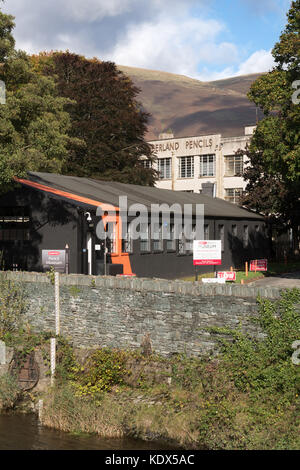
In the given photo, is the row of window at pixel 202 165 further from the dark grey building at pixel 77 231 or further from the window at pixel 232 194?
the dark grey building at pixel 77 231

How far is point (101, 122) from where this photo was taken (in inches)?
1949

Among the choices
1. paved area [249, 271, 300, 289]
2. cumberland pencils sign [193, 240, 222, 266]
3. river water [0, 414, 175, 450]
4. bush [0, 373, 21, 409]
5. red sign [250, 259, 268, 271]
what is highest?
cumberland pencils sign [193, 240, 222, 266]

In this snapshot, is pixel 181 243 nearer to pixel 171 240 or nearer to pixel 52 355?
pixel 171 240

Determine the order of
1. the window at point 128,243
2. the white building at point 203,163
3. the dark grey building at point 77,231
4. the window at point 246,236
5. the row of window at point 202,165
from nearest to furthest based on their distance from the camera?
the dark grey building at point 77,231 → the window at point 128,243 → the window at point 246,236 → the white building at point 203,163 → the row of window at point 202,165

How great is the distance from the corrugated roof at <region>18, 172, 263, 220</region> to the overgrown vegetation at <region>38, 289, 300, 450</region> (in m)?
13.4

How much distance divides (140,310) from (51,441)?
4.61m

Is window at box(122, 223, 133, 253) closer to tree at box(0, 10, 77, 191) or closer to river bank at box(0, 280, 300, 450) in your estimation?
tree at box(0, 10, 77, 191)

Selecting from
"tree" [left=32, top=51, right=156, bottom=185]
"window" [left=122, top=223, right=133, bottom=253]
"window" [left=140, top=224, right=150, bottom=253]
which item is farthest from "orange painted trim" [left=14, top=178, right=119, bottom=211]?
"tree" [left=32, top=51, right=156, bottom=185]

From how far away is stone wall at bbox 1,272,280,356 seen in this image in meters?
15.9

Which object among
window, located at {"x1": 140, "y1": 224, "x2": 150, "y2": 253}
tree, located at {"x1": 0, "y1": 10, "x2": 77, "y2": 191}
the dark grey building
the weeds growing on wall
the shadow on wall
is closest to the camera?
the weeds growing on wall

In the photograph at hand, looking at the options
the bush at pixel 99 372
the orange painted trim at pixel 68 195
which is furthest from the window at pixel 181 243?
the bush at pixel 99 372

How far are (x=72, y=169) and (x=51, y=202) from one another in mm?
21136

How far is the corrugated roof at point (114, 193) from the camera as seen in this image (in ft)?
97.5
